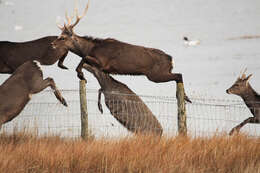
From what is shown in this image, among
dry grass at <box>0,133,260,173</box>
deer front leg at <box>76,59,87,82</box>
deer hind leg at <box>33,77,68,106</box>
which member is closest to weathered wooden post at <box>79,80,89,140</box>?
deer front leg at <box>76,59,87,82</box>

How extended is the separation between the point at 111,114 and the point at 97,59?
94 centimetres

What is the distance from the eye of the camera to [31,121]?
7262 mm

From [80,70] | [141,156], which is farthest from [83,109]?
[141,156]

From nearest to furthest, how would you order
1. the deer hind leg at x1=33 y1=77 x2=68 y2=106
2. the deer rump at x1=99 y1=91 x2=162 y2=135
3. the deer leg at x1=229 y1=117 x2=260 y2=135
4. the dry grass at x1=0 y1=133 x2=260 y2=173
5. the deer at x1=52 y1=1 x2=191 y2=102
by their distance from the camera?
the dry grass at x1=0 y1=133 x2=260 y2=173 < the deer hind leg at x1=33 y1=77 x2=68 y2=106 < the deer at x1=52 y1=1 x2=191 y2=102 < the deer rump at x1=99 y1=91 x2=162 y2=135 < the deer leg at x1=229 y1=117 x2=260 y2=135

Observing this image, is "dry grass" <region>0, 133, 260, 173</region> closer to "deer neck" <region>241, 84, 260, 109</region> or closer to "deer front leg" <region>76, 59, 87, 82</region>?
"deer front leg" <region>76, 59, 87, 82</region>

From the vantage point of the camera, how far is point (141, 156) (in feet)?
18.1

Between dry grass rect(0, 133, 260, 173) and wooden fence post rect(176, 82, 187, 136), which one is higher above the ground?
wooden fence post rect(176, 82, 187, 136)

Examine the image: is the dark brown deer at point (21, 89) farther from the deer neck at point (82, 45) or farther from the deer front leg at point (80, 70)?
the deer neck at point (82, 45)

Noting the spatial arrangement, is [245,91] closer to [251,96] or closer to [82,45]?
[251,96]

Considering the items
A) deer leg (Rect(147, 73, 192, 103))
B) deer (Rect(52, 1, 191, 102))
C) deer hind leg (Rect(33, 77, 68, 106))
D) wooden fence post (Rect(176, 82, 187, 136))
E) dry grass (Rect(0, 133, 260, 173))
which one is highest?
deer (Rect(52, 1, 191, 102))

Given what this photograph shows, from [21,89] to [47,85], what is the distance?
0.37m

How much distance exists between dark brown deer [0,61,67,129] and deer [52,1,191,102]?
20.3 inches

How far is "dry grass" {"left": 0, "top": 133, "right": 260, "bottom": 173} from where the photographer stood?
525 cm

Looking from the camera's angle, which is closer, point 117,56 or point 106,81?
point 117,56
